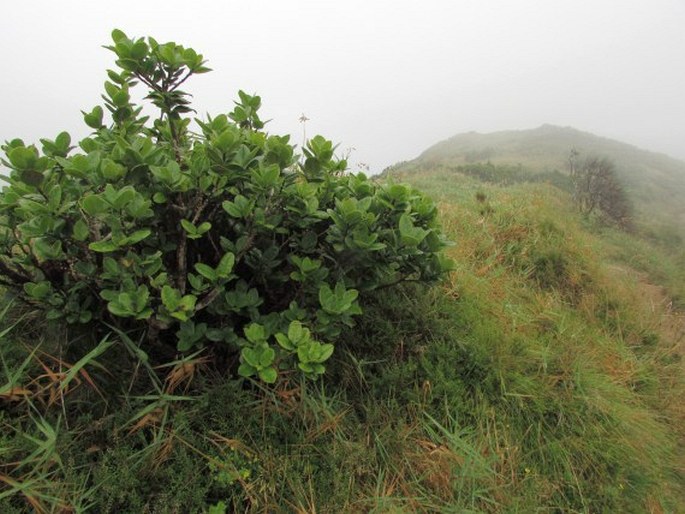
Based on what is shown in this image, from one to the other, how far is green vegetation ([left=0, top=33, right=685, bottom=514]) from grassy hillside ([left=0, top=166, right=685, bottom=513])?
10 mm

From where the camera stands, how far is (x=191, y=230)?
167 cm

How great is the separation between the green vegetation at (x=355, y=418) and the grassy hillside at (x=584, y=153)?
A: 1655 cm

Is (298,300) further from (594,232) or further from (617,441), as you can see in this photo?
→ (594,232)

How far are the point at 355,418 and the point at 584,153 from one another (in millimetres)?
35122

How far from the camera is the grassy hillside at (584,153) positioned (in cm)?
2161

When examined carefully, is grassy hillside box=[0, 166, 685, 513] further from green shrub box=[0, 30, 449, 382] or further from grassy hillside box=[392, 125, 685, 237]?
grassy hillside box=[392, 125, 685, 237]

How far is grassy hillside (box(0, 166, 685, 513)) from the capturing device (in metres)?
1.71

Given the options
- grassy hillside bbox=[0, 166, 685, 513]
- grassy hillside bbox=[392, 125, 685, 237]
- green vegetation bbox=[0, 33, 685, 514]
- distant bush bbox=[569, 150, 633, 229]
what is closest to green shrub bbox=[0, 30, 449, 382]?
green vegetation bbox=[0, 33, 685, 514]

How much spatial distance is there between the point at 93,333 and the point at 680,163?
46754mm

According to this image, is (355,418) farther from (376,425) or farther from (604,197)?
(604,197)

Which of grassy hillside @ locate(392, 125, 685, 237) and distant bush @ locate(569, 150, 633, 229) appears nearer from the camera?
distant bush @ locate(569, 150, 633, 229)

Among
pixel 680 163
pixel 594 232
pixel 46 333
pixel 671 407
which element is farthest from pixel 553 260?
pixel 680 163

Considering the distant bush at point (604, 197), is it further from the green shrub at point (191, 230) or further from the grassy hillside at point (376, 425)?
the green shrub at point (191, 230)

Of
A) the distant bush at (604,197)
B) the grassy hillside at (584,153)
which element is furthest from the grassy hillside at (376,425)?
the grassy hillside at (584,153)
